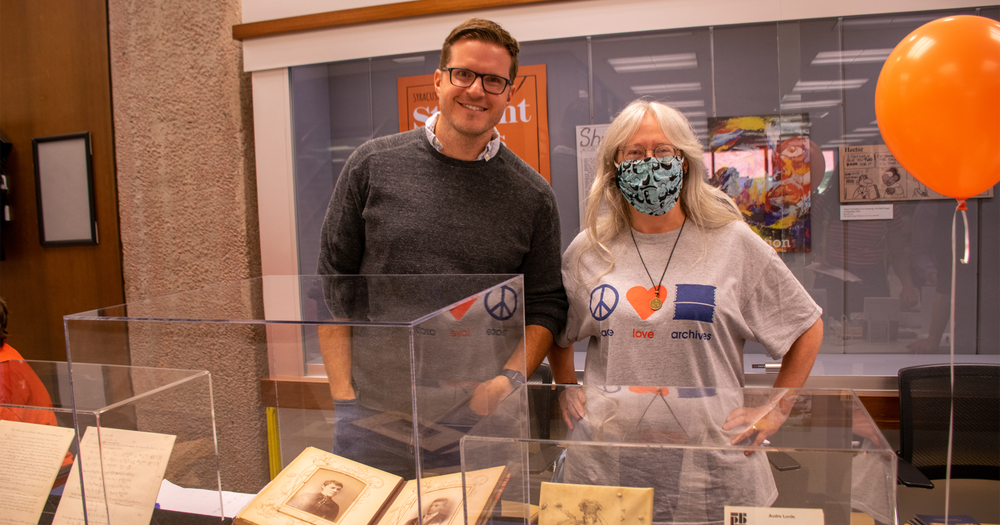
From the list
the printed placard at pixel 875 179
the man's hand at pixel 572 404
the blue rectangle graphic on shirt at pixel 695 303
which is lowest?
the man's hand at pixel 572 404

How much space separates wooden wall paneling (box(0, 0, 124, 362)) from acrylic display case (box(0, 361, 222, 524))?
2.84 m

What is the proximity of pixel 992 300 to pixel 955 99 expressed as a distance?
6.57ft

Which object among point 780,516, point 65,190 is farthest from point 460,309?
point 65,190

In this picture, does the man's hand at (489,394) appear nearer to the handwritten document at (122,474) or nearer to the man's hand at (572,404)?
the man's hand at (572,404)

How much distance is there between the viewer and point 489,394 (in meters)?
0.96

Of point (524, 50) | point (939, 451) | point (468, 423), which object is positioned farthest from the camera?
point (524, 50)

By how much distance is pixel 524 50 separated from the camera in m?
2.89

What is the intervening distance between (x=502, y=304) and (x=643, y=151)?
2.36ft

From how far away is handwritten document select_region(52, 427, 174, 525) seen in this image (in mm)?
956

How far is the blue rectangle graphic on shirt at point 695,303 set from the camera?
1464 mm

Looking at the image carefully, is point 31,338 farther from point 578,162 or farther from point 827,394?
point 827,394

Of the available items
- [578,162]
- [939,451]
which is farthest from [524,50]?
[939,451]

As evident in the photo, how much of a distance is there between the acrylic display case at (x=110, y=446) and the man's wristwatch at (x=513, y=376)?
20.4 inches

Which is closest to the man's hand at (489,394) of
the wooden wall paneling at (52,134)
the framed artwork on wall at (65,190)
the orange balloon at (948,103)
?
the orange balloon at (948,103)
